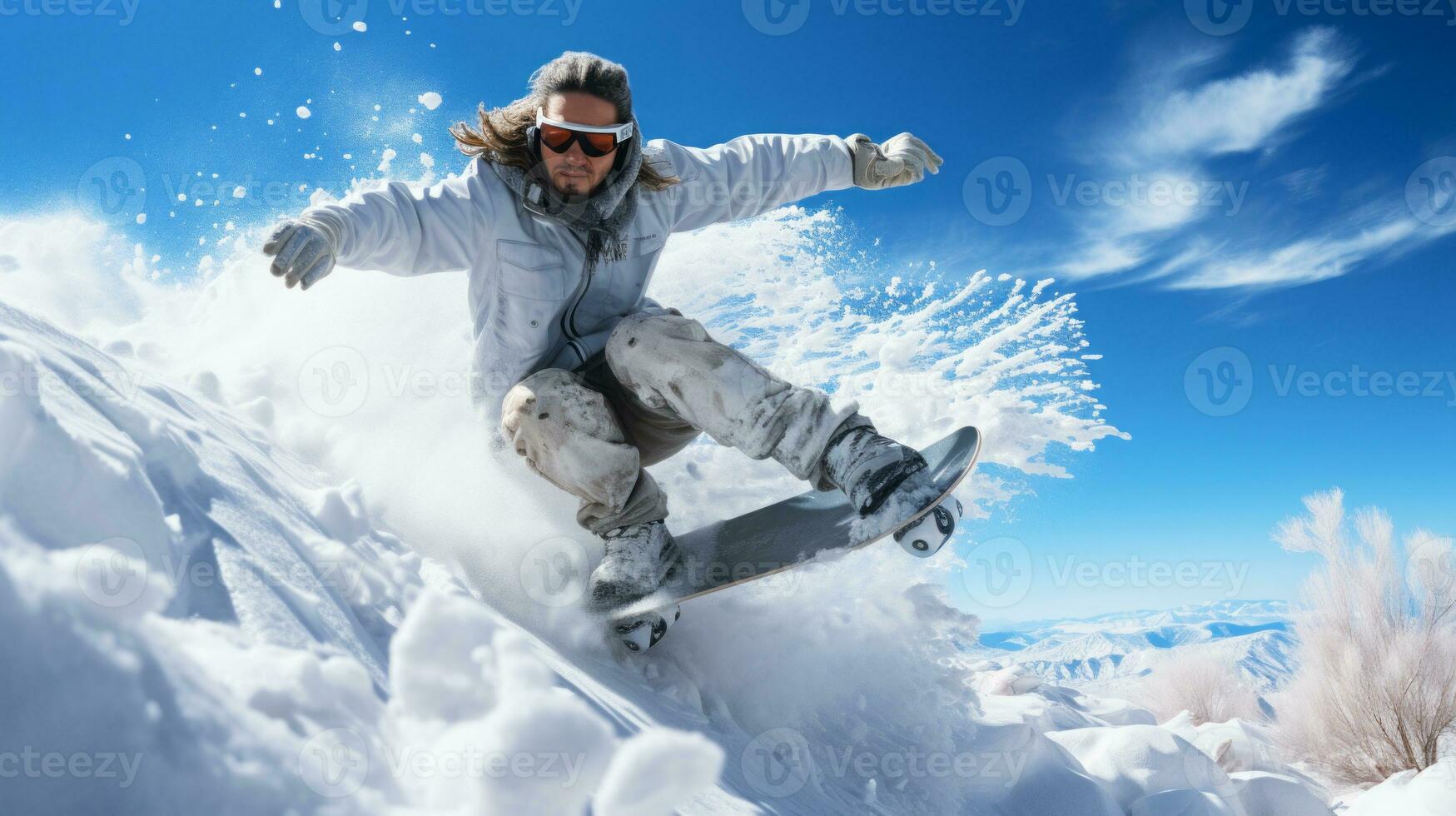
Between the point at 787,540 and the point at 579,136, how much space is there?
1.39 meters

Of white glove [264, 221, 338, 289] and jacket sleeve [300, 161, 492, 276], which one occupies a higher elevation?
jacket sleeve [300, 161, 492, 276]

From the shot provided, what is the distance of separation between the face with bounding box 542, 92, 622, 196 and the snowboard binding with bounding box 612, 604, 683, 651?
1.31 metres

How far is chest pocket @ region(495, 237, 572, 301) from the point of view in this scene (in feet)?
8.14

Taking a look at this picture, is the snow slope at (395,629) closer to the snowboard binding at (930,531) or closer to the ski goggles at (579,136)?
the snowboard binding at (930,531)
